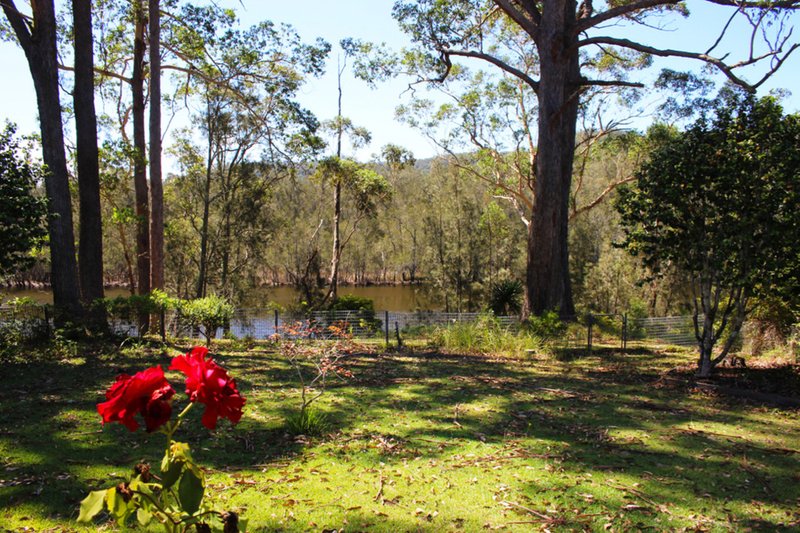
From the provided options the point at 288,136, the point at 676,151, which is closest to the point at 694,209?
the point at 676,151

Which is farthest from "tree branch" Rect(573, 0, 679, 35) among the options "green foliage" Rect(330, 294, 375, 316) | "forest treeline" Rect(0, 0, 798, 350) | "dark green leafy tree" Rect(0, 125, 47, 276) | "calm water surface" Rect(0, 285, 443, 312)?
"calm water surface" Rect(0, 285, 443, 312)

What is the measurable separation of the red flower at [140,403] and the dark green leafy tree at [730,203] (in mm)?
7922

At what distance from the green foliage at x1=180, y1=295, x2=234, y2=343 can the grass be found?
3339mm

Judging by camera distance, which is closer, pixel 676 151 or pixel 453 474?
pixel 453 474

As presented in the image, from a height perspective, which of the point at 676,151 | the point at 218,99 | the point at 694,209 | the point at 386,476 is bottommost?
the point at 386,476

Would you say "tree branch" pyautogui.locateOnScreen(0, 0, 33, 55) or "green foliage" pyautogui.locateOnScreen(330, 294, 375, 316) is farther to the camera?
"green foliage" pyautogui.locateOnScreen(330, 294, 375, 316)

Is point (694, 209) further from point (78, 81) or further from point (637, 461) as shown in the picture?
point (78, 81)

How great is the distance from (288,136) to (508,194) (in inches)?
497

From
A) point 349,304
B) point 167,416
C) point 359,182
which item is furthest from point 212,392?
point 359,182

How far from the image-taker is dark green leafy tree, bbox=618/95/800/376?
23.7 feet

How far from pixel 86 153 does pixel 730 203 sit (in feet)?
39.3

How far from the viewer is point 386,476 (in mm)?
4176

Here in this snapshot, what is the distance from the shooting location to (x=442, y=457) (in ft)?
15.2

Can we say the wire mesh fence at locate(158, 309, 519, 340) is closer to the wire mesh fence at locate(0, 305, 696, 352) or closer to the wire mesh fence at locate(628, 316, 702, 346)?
the wire mesh fence at locate(0, 305, 696, 352)
